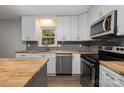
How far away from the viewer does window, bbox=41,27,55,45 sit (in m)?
6.35

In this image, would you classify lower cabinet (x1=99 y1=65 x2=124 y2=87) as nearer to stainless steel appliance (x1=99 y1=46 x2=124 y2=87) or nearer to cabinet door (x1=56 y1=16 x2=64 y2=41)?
stainless steel appliance (x1=99 y1=46 x2=124 y2=87)

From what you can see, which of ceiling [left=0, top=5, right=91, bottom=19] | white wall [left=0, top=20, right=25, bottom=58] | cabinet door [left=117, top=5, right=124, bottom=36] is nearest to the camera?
cabinet door [left=117, top=5, right=124, bottom=36]

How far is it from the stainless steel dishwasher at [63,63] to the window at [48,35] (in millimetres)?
1064

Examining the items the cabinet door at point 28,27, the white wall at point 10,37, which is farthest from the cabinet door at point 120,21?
the white wall at point 10,37

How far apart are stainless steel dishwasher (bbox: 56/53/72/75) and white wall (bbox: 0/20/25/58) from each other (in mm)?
2076

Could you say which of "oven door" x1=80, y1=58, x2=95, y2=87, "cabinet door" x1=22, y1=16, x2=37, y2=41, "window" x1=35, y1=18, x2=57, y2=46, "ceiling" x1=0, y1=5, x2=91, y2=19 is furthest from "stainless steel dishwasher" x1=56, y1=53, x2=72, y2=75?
"oven door" x1=80, y1=58, x2=95, y2=87

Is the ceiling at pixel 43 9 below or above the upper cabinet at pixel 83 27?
above

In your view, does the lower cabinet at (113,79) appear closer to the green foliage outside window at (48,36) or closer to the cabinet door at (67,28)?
the cabinet door at (67,28)

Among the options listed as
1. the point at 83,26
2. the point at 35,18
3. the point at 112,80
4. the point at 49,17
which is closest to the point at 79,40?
the point at 83,26

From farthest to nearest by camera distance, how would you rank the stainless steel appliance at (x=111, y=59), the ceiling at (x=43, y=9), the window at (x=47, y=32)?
the window at (x=47, y=32) < the ceiling at (x=43, y=9) < the stainless steel appliance at (x=111, y=59)

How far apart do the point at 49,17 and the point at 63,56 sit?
1.45 meters

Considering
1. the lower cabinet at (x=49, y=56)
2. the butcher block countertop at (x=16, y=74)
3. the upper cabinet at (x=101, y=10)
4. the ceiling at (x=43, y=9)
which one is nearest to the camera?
the butcher block countertop at (x=16, y=74)

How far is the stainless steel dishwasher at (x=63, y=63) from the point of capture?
17.8ft

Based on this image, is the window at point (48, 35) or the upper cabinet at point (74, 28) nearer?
the upper cabinet at point (74, 28)
